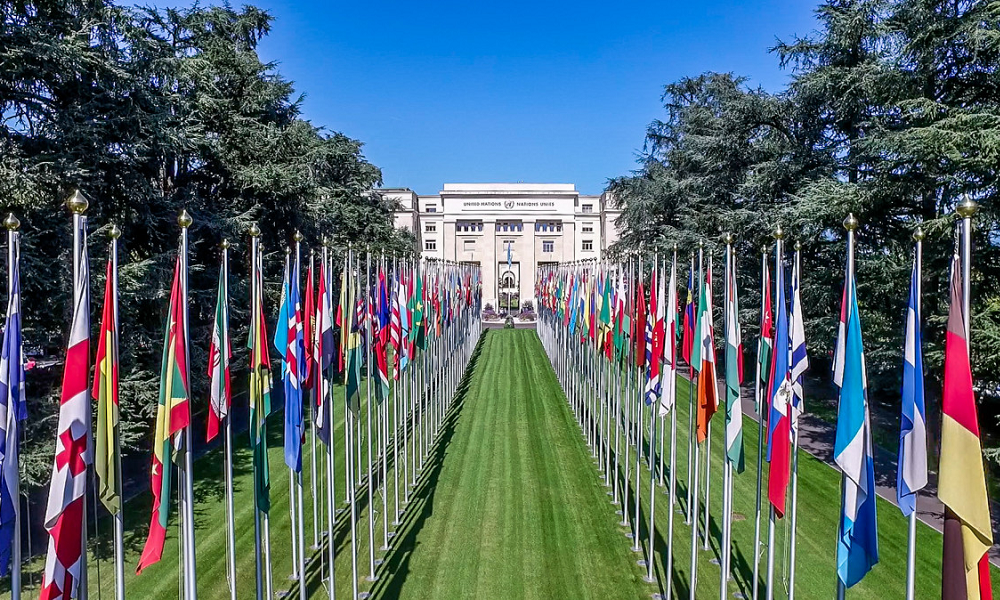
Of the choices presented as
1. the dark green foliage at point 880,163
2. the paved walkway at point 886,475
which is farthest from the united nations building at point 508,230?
the paved walkway at point 886,475

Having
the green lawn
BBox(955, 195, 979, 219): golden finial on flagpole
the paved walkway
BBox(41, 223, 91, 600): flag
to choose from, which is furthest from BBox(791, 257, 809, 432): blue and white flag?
BBox(41, 223, 91, 600): flag

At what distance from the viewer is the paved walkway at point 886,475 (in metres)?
11.4

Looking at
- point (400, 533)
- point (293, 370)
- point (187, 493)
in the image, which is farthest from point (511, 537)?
point (187, 493)

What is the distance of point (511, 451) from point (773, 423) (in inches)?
442

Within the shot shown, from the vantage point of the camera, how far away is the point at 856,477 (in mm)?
5270

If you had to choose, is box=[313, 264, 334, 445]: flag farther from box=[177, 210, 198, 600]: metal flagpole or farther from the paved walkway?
the paved walkway

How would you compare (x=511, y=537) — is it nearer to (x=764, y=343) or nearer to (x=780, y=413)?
(x=764, y=343)

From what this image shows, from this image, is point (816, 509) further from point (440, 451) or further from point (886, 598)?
point (440, 451)

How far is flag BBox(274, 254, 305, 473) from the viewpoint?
7.72 meters

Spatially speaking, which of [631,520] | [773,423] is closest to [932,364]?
[631,520]

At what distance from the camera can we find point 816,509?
494 inches

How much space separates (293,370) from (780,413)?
18.1 ft

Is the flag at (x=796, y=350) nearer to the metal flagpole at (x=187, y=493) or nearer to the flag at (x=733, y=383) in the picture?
the flag at (x=733, y=383)

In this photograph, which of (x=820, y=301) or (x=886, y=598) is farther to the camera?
(x=820, y=301)
